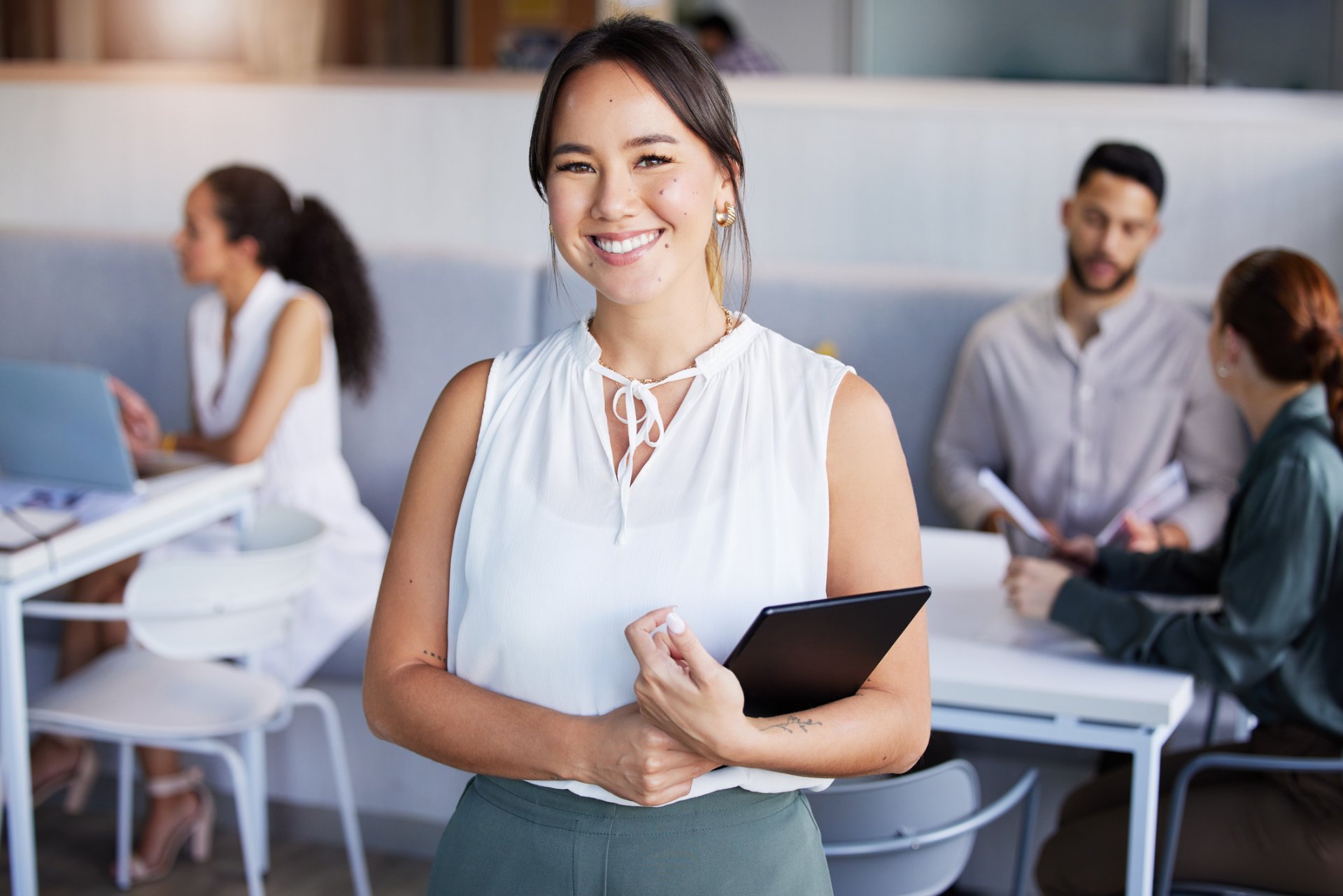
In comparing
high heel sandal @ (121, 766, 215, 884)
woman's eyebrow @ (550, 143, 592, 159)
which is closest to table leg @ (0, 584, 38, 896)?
high heel sandal @ (121, 766, 215, 884)

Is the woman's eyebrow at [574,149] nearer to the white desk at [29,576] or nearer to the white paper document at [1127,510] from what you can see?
the white paper document at [1127,510]

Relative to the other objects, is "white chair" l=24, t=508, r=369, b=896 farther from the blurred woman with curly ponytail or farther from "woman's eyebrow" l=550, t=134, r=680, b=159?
"woman's eyebrow" l=550, t=134, r=680, b=159

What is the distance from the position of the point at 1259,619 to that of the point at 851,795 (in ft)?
2.08

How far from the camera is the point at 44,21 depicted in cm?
521

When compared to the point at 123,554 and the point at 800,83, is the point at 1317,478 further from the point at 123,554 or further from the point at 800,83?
the point at 800,83

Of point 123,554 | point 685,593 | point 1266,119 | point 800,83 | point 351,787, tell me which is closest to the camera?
point 685,593

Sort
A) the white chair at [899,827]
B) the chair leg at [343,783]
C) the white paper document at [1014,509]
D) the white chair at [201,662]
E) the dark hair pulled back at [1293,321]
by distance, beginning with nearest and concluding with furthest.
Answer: the white chair at [899,827], the dark hair pulled back at [1293,321], the white paper document at [1014,509], the white chair at [201,662], the chair leg at [343,783]

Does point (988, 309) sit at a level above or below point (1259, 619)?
above

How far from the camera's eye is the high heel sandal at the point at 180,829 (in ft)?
8.96

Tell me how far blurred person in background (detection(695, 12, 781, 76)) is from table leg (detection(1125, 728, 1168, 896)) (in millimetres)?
3213

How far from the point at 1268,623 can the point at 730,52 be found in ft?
12.2

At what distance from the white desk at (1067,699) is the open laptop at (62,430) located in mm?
1449

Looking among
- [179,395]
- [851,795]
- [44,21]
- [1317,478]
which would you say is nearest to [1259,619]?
[1317,478]

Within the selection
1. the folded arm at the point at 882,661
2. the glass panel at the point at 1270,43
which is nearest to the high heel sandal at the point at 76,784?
the folded arm at the point at 882,661
